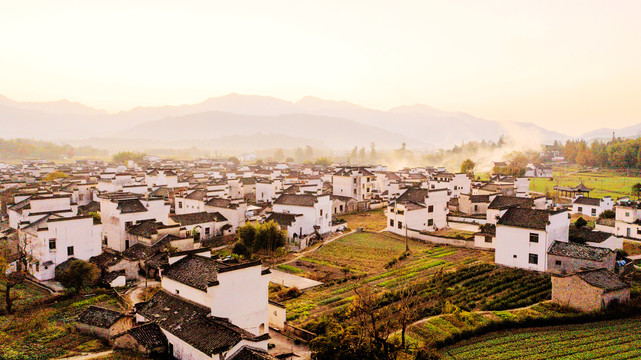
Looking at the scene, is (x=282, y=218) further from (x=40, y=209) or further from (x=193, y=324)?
(x=193, y=324)

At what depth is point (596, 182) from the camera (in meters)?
71.4

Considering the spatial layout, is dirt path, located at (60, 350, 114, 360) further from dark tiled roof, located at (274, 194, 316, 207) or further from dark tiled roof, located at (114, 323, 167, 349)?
dark tiled roof, located at (274, 194, 316, 207)

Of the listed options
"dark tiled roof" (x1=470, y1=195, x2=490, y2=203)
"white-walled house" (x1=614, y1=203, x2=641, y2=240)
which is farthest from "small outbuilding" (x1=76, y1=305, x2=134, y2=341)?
"dark tiled roof" (x1=470, y1=195, x2=490, y2=203)

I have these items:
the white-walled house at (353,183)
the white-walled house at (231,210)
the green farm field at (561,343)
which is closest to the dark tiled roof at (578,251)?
the green farm field at (561,343)

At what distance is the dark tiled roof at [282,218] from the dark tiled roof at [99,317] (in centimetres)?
1928

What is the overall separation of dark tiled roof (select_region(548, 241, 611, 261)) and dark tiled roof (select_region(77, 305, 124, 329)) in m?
25.0

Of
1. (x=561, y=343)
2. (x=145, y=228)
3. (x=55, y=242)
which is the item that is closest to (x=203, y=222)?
(x=145, y=228)

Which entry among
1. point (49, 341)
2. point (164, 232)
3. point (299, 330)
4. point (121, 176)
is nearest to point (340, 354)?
point (299, 330)

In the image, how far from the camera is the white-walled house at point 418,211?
38728 millimetres

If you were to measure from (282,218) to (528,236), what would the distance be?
65.5 ft

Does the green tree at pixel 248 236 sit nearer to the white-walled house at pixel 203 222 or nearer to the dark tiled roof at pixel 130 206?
the white-walled house at pixel 203 222

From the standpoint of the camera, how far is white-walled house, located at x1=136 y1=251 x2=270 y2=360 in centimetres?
1466

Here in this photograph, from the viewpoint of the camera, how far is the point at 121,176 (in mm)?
56219

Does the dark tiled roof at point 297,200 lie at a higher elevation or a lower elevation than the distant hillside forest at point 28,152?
lower
